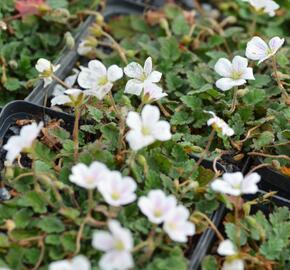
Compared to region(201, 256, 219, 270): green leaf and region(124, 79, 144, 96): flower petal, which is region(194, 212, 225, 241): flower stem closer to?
region(201, 256, 219, 270): green leaf

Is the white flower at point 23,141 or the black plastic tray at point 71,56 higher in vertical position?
the white flower at point 23,141

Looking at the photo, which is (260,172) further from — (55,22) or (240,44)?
(55,22)

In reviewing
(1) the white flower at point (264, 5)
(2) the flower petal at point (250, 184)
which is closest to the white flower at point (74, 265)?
(2) the flower petal at point (250, 184)

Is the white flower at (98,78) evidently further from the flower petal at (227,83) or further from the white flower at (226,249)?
the white flower at (226,249)

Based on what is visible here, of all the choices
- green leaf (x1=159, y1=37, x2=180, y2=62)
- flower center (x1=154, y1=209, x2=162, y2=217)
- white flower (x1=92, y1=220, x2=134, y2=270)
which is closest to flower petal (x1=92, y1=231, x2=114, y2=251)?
white flower (x1=92, y1=220, x2=134, y2=270)

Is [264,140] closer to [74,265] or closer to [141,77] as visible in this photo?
[141,77]

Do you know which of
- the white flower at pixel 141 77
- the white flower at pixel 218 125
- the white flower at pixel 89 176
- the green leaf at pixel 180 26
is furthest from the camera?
the green leaf at pixel 180 26
